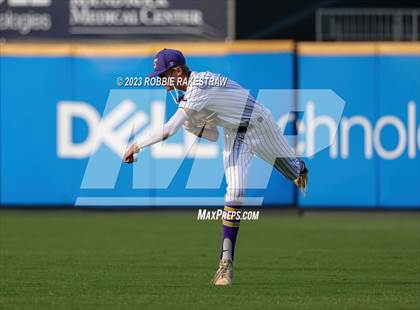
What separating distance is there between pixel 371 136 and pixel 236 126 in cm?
785

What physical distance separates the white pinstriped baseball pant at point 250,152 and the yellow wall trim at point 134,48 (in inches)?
284

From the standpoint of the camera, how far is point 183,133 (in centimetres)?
1683

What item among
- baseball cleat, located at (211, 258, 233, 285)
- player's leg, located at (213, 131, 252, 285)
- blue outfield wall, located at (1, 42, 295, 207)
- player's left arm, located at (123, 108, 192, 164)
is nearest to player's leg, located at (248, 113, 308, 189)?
player's leg, located at (213, 131, 252, 285)

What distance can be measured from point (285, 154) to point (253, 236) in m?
4.28

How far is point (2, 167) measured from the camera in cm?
1723

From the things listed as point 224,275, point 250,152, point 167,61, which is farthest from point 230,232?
point 167,61

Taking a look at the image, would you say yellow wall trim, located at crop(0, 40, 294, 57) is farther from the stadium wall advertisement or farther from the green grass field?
the green grass field

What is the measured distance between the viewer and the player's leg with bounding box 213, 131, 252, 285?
8.86 meters

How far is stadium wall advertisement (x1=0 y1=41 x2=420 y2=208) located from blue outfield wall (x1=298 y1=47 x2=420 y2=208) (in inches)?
0.6

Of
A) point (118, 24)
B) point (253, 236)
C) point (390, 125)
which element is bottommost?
point (253, 236)

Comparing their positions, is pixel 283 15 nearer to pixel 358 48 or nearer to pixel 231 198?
pixel 358 48

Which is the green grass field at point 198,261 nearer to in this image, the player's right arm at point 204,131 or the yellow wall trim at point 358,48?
the player's right arm at point 204,131

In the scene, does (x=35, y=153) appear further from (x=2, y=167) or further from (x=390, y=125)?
(x=390, y=125)

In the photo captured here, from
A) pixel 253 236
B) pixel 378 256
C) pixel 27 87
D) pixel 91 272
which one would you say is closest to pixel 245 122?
pixel 91 272
